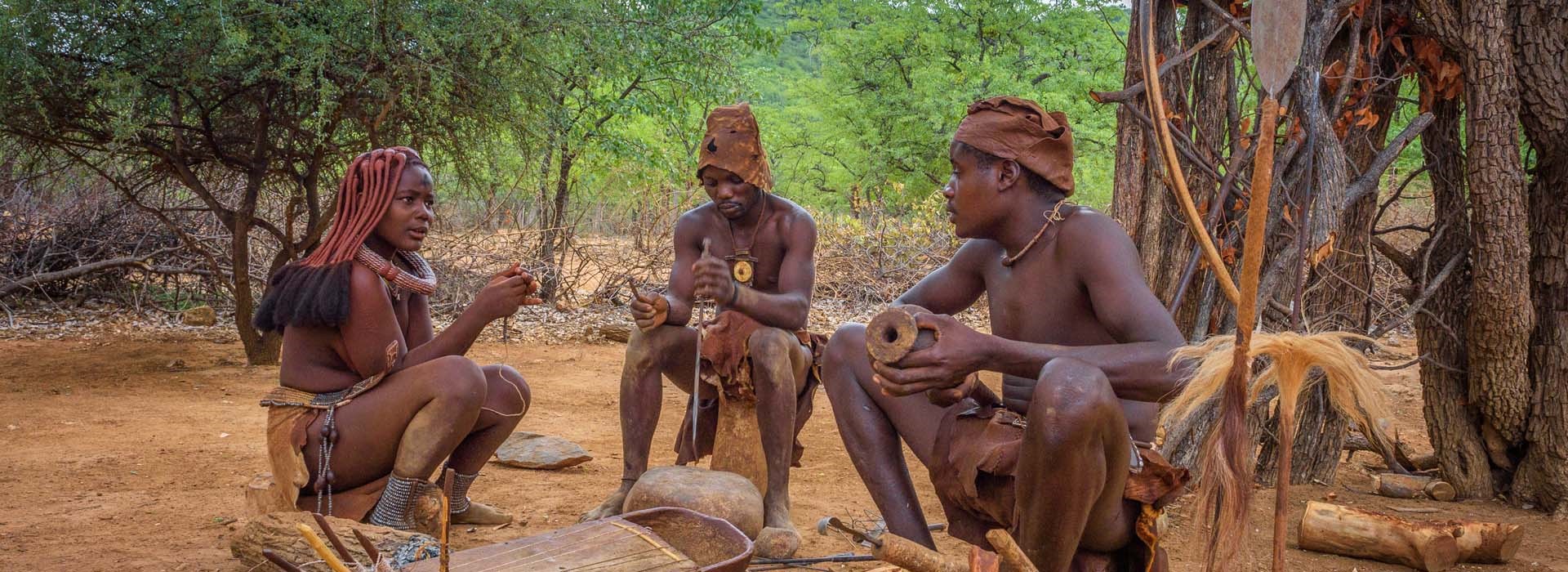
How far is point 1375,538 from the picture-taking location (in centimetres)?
370

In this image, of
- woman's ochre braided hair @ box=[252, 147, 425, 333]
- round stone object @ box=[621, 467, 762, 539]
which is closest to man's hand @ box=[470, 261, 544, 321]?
woman's ochre braided hair @ box=[252, 147, 425, 333]

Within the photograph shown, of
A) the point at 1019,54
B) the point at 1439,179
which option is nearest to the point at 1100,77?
the point at 1019,54

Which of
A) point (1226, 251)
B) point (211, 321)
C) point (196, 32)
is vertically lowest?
point (211, 321)

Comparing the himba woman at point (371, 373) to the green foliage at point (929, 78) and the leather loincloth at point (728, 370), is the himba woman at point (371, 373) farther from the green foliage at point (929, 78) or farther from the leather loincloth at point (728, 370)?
the green foliage at point (929, 78)

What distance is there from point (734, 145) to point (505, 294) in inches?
39.5

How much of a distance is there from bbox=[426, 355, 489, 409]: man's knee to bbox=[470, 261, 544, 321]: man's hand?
0.54 feet

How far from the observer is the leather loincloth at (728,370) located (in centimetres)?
397

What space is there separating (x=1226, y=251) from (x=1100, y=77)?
1437 centimetres

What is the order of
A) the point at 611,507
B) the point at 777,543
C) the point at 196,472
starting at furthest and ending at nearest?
the point at 196,472 < the point at 611,507 < the point at 777,543

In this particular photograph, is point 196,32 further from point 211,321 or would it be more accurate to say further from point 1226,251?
point 1226,251

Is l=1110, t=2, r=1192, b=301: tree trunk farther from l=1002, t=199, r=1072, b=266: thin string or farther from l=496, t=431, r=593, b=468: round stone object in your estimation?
l=496, t=431, r=593, b=468: round stone object

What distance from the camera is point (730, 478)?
3.62 meters

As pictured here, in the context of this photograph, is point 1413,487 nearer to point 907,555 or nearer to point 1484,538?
point 1484,538

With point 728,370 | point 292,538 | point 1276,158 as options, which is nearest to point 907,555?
point 292,538
